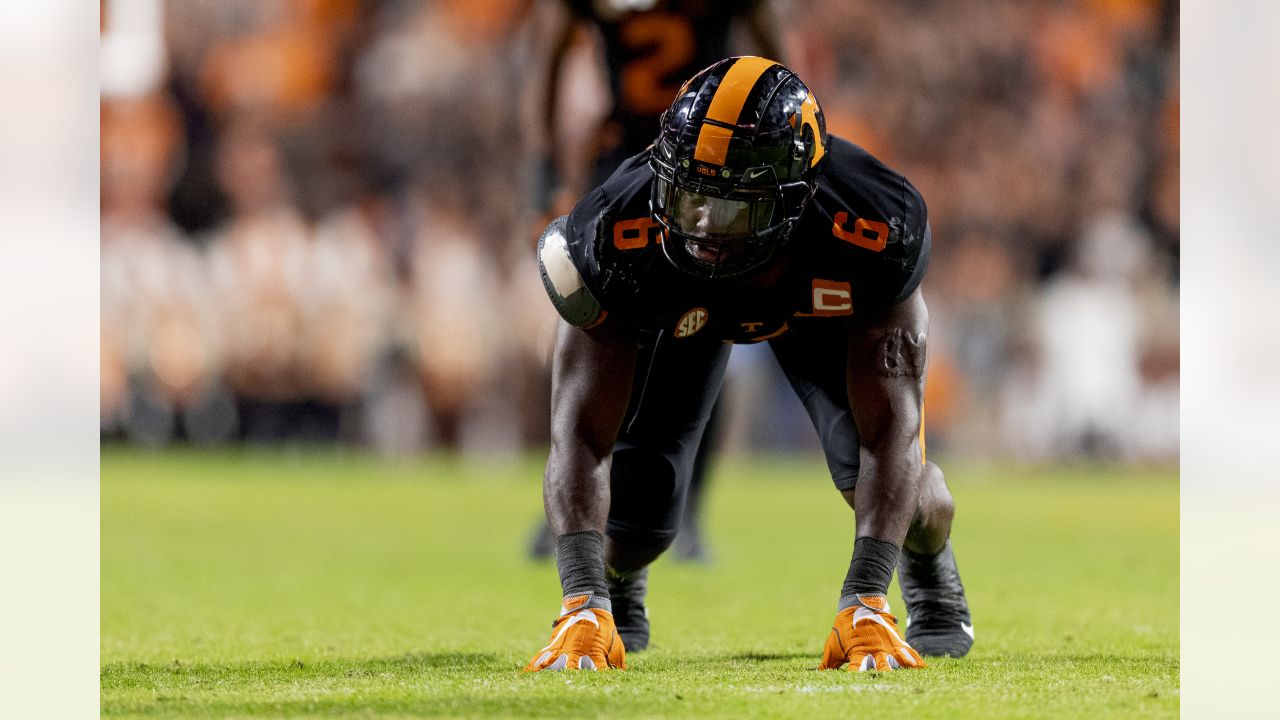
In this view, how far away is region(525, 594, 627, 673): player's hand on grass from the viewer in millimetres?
3820

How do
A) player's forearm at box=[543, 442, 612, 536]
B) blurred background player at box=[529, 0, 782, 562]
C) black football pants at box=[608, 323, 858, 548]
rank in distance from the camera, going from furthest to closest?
blurred background player at box=[529, 0, 782, 562] → black football pants at box=[608, 323, 858, 548] → player's forearm at box=[543, 442, 612, 536]

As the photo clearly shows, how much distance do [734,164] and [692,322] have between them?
1.66 ft

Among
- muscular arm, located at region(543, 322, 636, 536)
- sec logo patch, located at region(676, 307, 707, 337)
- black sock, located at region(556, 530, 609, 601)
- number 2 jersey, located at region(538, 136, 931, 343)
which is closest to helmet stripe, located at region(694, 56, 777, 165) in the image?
number 2 jersey, located at region(538, 136, 931, 343)

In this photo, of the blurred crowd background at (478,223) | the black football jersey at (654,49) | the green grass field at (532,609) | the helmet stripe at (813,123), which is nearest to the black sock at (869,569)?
the green grass field at (532,609)

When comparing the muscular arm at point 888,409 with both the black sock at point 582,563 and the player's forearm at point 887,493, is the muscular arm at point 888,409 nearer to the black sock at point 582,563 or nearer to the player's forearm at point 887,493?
the player's forearm at point 887,493

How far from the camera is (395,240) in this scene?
19.1m

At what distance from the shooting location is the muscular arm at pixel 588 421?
13.3ft

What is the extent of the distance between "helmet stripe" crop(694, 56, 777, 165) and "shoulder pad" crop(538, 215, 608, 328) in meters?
0.47

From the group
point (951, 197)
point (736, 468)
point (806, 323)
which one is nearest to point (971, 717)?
point (806, 323)

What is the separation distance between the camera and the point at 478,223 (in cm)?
1934

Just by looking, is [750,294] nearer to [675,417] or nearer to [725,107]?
[725,107]

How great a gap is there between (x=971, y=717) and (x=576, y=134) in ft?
16.6

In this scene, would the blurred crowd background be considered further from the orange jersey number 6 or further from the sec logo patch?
the orange jersey number 6

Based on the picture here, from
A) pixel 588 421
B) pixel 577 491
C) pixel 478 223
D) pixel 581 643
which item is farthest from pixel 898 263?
pixel 478 223
